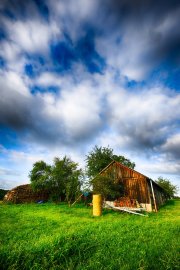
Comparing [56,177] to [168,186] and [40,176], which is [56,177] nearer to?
[40,176]

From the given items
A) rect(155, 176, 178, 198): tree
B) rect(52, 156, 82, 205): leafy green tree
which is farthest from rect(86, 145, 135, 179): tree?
rect(155, 176, 178, 198): tree

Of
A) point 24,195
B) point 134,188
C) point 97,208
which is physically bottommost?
point 97,208

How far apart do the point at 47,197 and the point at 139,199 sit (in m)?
17.7

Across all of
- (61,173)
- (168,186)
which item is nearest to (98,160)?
(61,173)

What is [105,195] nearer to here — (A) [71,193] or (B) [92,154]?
(A) [71,193]

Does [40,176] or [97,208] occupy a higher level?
[40,176]

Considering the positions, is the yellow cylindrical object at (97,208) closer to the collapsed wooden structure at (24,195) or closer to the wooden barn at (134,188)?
the wooden barn at (134,188)

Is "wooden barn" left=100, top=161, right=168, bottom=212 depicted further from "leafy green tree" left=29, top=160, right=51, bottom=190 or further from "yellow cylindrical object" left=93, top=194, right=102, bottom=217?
"leafy green tree" left=29, top=160, right=51, bottom=190

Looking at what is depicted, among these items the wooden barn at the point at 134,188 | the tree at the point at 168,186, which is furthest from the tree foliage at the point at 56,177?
the tree at the point at 168,186

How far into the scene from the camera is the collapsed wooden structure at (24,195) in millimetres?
26103

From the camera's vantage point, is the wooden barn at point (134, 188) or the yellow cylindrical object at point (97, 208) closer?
the yellow cylindrical object at point (97, 208)

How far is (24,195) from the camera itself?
2747 cm

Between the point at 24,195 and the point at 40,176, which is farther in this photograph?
the point at 40,176

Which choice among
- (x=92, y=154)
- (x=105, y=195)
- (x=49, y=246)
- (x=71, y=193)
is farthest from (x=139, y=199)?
(x=92, y=154)
